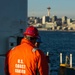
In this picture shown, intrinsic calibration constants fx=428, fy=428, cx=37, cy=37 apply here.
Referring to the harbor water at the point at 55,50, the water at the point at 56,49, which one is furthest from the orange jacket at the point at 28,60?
the water at the point at 56,49

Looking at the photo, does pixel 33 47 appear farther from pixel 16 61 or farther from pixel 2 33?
pixel 2 33

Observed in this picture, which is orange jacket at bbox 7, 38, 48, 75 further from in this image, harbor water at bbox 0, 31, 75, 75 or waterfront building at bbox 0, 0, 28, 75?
waterfront building at bbox 0, 0, 28, 75

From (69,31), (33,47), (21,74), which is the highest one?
(33,47)

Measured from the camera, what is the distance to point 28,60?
6.07 m

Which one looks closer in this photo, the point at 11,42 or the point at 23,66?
the point at 23,66

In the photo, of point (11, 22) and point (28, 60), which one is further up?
point (11, 22)

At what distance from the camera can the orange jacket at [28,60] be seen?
6.04 meters

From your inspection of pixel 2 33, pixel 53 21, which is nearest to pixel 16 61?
pixel 2 33

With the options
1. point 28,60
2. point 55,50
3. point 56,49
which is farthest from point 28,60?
point 56,49

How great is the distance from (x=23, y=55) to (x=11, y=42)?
144 inches

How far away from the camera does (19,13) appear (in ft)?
32.7

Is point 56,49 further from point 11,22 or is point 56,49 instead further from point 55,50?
point 11,22

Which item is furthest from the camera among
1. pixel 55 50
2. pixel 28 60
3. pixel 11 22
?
pixel 55 50

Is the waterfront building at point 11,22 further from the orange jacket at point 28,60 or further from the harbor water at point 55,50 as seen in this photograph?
the orange jacket at point 28,60
